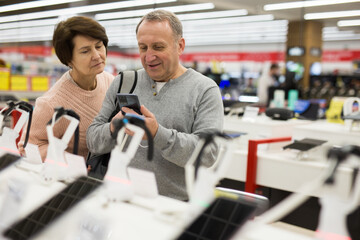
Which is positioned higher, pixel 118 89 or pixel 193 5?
pixel 193 5

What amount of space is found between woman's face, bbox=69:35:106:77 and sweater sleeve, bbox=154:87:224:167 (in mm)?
617

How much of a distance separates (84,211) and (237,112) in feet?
11.9

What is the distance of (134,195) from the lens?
3.93 ft

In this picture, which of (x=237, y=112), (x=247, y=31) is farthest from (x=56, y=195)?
(x=247, y=31)

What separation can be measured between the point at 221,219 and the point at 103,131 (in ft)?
2.48

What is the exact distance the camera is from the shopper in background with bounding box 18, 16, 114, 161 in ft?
5.80

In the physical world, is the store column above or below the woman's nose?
below

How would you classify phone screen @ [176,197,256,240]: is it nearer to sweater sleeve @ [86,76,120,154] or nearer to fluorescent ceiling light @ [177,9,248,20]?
sweater sleeve @ [86,76,120,154]

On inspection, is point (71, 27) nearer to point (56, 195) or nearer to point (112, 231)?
point (56, 195)

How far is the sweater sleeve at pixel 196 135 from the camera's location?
138cm

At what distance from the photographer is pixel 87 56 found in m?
1.85

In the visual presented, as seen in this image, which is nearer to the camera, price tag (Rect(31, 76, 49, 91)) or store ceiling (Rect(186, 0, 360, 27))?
price tag (Rect(31, 76, 49, 91))

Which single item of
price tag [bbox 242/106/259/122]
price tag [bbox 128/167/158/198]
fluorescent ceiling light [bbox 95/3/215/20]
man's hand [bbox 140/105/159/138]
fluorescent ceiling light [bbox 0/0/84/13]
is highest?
fluorescent ceiling light [bbox 0/0/84/13]

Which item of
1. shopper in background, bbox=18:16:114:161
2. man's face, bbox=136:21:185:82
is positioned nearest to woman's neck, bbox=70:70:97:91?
shopper in background, bbox=18:16:114:161
